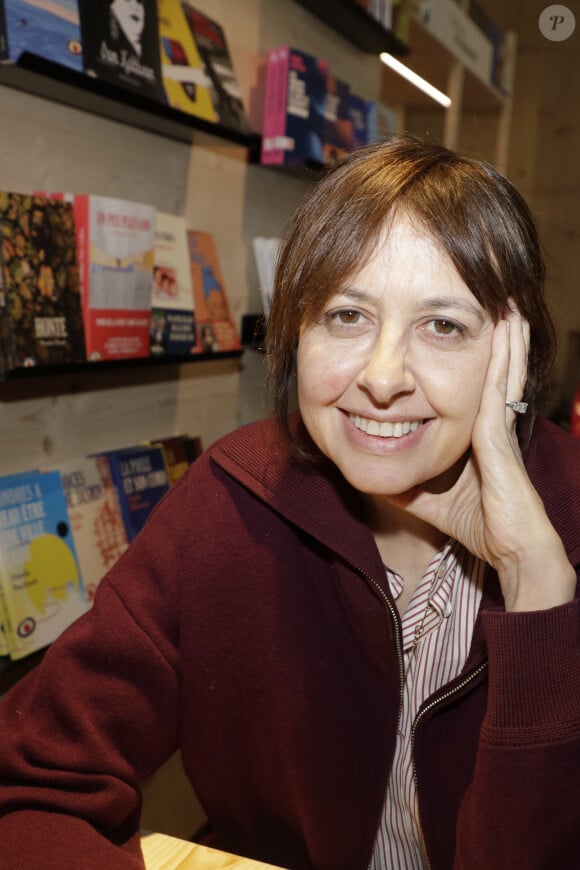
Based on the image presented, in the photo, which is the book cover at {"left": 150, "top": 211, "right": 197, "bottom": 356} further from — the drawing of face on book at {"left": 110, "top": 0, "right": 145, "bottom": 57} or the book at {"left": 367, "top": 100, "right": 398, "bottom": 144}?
the book at {"left": 367, "top": 100, "right": 398, "bottom": 144}

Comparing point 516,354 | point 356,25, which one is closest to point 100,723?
point 516,354

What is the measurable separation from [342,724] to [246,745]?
0.16 m

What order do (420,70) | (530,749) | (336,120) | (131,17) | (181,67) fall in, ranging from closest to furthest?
1. (530,749)
2. (131,17)
3. (181,67)
4. (336,120)
5. (420,70)

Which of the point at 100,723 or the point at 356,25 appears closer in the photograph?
the point at 100,723

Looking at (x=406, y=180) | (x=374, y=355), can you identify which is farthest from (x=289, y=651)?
(x=406, y=180)

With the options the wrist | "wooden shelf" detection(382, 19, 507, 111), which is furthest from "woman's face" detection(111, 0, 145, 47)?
"wooden shelf" detection(382, 19, 507, 111)

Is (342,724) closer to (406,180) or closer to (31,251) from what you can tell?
(406,180)

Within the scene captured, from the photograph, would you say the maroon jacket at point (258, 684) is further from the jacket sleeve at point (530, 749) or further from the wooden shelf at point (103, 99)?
the wooden shelf at point (103, 99)

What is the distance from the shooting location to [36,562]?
1.67 metres

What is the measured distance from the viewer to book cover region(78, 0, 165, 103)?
Result: 1640 millimetres

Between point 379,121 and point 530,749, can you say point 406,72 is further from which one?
point 530,749

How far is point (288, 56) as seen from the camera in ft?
7.72

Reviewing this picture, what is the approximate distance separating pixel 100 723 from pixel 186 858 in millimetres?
210

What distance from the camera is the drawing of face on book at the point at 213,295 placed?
7.39 feet
